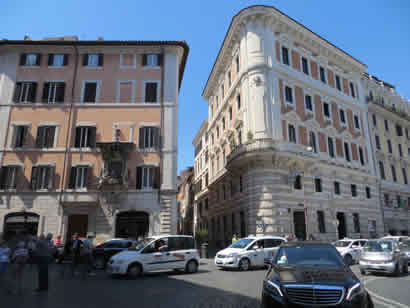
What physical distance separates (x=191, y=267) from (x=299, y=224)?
1390 cm

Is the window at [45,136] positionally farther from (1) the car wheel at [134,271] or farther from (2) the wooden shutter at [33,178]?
(1) the car wheel at [134,271]

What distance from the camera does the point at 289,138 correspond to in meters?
26.8

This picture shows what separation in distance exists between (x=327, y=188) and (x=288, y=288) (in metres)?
24.5

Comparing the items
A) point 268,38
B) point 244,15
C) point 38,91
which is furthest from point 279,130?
point 38,91

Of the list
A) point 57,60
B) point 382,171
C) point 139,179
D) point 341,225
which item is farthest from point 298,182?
point 57,60

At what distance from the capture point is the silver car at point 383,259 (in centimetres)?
1239

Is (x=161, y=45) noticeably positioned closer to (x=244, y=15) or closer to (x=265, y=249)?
(x=244, y=15)

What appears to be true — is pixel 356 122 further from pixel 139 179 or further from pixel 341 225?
pixel 139 179

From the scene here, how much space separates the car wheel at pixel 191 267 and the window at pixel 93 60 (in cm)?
1939

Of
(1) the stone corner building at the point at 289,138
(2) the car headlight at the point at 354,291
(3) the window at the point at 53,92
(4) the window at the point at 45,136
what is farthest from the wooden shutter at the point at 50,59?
(2) the car headlight at the point at 354,291

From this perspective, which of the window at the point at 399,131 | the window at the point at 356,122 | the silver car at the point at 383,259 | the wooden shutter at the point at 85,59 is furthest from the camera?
the window at the point at 399,131

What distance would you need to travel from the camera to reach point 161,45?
25625 mm

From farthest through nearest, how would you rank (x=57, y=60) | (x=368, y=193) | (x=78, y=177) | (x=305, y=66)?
1. (x=368, y=193)
2. (x=305, y=66)
3. (x=57, y=60)
4. (x=78, y=177)

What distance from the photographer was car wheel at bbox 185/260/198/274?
13758mm
